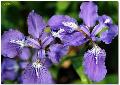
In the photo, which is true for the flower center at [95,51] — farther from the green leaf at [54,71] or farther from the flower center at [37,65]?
the green leaf at [54,71]

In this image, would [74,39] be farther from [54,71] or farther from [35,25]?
[54,71]

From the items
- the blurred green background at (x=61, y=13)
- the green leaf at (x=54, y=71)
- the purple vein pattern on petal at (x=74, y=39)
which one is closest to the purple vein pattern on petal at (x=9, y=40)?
the purple vein pattern on petal at (x=74, y=39)

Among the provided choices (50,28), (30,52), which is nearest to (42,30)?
(50,28)

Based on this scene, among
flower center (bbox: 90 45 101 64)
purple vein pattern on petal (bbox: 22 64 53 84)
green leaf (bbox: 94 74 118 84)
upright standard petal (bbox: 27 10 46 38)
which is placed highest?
upright standard petal (bbox: 27 10 46 38)

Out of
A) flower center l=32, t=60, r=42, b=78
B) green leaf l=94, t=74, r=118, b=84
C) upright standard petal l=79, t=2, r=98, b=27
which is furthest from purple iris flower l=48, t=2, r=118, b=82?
green leaf l=94, t=74, r=118, b=84

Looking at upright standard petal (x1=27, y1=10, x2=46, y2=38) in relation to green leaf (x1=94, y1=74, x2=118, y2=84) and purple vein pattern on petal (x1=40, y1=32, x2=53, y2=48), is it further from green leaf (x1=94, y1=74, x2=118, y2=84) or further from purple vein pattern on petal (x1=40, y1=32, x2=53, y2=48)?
green leaf (x1=94, y1=74, x2=118, y2=84)

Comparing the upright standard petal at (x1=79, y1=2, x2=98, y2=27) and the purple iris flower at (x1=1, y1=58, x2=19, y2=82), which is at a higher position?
the upright standard petal at (x1=79, y1=2, x2=98, y2=27)

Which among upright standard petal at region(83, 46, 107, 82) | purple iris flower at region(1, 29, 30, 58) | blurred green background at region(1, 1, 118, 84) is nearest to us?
upright standard petal at region(83, 46, 107, 82)
